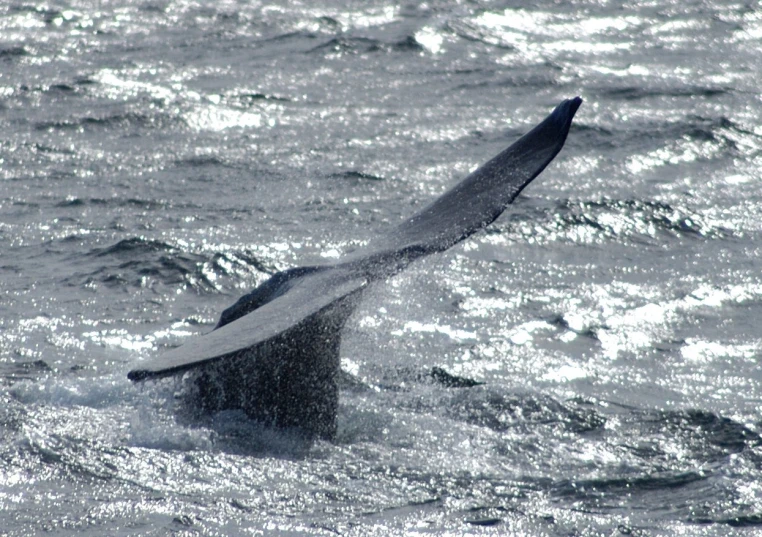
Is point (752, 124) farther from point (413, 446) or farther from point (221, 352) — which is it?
point (221, 352)

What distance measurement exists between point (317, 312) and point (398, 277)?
410cm

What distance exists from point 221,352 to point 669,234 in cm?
597

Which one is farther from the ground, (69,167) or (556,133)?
(556,133)

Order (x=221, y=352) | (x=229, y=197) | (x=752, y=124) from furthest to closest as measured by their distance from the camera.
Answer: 1. (x=752, y=124)
2. (x=229, y=197)
3. (x=221, y=352)

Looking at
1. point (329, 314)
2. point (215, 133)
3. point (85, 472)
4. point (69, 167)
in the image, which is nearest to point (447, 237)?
point (329, 314)

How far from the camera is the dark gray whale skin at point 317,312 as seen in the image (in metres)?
5.03

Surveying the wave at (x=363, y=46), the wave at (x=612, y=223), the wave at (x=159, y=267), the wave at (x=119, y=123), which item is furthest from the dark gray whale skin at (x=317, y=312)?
the wave at (x=363, y=46)

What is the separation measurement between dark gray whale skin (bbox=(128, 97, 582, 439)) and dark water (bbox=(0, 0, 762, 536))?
16cm

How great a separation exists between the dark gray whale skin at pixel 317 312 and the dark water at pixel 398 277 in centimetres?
16

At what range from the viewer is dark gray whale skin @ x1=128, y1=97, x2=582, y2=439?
503 cm

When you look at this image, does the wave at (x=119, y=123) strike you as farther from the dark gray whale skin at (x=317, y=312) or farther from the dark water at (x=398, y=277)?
the dark gray whale skin at (x=317, y=312)

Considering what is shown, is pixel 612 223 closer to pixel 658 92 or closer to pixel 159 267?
pixel 159 267

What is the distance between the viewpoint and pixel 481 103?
46.2ft

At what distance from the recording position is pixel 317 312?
5.01 meters
